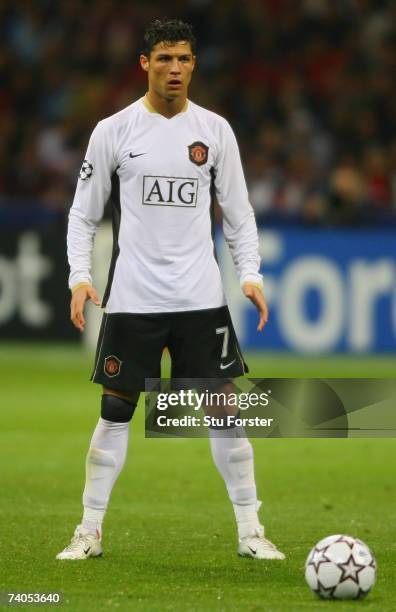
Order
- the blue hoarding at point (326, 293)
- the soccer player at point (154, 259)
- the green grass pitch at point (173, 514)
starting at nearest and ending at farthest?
the green grass pitch at point (173, 514) → the soccer player at point (154, 259) → the blue hoarding at point (326, 293)

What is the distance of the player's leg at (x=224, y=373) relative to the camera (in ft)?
20.0

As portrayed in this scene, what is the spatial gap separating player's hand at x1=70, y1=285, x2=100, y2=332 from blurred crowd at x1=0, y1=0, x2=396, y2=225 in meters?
9.71

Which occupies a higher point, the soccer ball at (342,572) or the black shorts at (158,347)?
the black shorts at (158,347)

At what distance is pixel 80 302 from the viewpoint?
237 inches

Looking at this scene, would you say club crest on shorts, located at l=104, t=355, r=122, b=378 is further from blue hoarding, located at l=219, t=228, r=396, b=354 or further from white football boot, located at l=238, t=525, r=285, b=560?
blue hoarding, located at l=219, t=228, r=396, b=354

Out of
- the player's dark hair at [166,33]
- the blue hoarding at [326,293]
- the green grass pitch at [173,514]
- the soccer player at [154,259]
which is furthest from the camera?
the blue hoarding at [326,293]

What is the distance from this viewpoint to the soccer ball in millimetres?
5180

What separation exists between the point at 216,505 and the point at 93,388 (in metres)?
5.35

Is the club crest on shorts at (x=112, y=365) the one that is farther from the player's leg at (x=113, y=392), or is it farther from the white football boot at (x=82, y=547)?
the white football boot at (x=82, y=547)

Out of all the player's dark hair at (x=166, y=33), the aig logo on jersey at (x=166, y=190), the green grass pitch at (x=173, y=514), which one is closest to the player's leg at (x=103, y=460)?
the green grass pitch at (x=173, y=514)

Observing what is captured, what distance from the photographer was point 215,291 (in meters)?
6.14

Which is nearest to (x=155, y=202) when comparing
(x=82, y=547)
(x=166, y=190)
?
(x=166, y=190)

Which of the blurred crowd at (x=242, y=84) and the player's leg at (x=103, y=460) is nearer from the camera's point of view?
the player's leg at (x=103, y=460)

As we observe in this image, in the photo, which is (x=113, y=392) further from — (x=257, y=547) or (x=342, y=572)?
(x=342, y=572)
